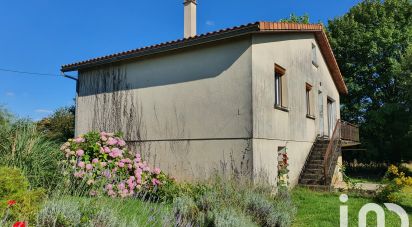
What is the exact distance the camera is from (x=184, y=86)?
10914 mm

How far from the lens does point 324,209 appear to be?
28.5 ft

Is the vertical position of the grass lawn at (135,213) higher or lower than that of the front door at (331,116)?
lower

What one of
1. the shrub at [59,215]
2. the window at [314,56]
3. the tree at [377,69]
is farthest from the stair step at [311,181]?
the tree at [377,69]

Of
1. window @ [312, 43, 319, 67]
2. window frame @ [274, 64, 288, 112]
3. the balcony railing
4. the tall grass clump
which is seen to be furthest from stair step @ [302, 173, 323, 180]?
the tall grass clump

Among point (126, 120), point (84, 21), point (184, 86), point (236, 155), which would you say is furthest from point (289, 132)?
point (84, 21)

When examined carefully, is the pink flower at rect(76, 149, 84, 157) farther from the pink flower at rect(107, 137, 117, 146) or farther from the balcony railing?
the balcony railing

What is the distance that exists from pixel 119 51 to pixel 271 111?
5.97m

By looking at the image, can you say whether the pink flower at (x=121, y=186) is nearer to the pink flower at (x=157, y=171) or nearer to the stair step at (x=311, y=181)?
the pink flower at (x=157, y=171)

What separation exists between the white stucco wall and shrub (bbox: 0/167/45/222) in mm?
5975

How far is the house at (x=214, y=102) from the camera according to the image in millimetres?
9734

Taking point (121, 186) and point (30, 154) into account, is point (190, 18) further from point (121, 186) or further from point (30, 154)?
point (30, 154)

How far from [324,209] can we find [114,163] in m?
5.99

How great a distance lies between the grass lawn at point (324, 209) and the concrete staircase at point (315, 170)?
867 millimetres

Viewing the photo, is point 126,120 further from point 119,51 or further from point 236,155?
point 236,155
